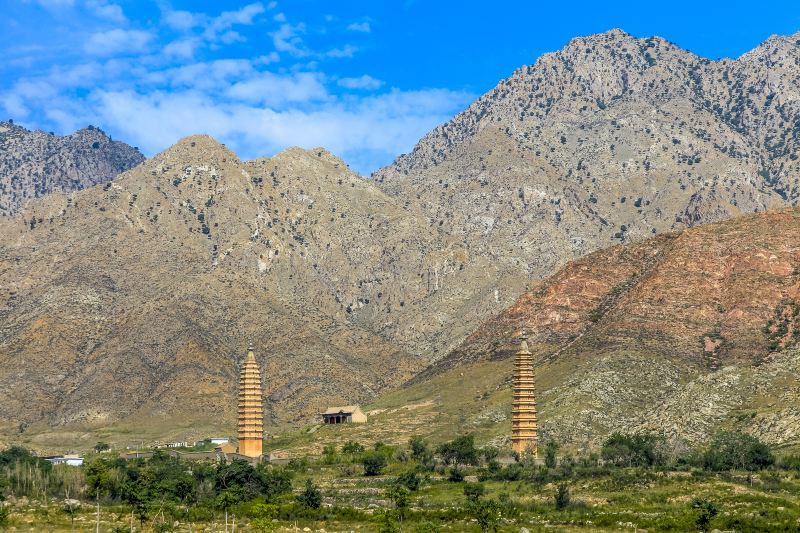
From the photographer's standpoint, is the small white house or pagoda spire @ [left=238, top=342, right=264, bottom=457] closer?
the small white house

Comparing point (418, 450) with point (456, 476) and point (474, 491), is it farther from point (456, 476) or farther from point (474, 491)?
point (474, 491)

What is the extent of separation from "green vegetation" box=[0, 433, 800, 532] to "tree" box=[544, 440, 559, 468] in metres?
0.28

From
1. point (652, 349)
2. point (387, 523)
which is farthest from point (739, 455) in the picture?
point (387, 523)

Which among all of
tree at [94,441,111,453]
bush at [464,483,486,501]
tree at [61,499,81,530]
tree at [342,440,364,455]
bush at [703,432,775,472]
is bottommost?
tree at [61,499,81,530]

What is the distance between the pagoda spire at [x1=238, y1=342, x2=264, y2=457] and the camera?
14920 centimetres

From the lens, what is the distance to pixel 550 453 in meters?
129

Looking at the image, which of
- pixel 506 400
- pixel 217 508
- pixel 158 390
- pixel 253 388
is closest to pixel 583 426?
pixel 506 400

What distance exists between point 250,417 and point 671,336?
46.8 m

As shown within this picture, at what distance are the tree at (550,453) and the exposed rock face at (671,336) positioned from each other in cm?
425

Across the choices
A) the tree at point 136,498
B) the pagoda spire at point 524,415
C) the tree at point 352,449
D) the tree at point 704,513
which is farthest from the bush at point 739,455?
the tree at point 136,498

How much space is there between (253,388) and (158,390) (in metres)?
47.6

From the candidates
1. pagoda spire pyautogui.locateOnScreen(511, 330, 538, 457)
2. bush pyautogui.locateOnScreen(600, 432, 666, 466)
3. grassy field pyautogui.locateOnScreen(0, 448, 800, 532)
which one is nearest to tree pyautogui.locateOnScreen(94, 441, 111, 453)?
grassy field pyautogui.locateOnScreen(0, 448, 800, 532)

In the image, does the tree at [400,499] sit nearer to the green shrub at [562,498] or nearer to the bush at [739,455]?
the green shrub at [562,498]

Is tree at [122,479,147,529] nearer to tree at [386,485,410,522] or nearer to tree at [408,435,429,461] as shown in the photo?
tree at [386,485,410,522]
